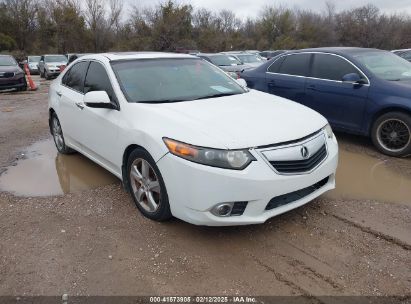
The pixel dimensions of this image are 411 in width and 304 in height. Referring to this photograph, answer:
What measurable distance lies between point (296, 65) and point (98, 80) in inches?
150

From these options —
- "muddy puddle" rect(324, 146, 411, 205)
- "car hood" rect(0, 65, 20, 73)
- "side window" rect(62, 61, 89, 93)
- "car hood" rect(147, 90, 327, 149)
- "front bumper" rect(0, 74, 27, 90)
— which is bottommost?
"front bumper" rect(0, 74, 27, 90)

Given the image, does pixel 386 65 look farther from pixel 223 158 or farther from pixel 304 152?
pixel 223 158

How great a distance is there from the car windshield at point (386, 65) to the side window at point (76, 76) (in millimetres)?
4151

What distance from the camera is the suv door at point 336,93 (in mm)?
5867

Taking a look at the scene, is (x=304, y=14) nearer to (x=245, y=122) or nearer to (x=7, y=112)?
(x=7, y=112)

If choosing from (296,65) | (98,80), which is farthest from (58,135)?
(296,65)

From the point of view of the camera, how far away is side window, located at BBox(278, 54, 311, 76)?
22.0 ft

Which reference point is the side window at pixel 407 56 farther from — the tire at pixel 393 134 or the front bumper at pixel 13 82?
the front bumper at pixel 13 82

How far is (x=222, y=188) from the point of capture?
2973 mm

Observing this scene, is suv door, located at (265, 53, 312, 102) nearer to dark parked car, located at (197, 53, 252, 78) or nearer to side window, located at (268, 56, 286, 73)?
side window, located at (268, 56, 286, 73)

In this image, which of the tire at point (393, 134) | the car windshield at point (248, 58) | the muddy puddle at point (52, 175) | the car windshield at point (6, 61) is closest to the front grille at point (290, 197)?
the muddy puddle at point (52, 175)

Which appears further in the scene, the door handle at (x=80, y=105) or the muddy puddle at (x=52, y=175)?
the muddy puddle at (x=52, y=175)

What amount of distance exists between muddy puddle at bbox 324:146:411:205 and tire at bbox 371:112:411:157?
28cm

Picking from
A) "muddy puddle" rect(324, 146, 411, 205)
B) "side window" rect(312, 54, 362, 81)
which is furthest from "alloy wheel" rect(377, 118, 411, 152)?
"side window" rect(312, 54, 362, 81)
